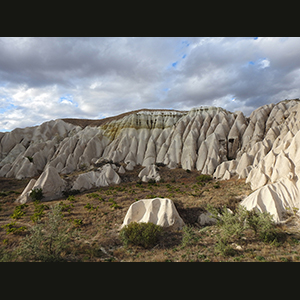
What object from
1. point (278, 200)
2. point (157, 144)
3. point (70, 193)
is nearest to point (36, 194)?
point (70, 193)

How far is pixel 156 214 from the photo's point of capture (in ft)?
48.2

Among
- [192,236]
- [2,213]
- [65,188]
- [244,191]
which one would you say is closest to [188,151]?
[244,191]

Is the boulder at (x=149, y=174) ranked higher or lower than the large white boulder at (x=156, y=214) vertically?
higher

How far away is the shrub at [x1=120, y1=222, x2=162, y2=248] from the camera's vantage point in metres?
11.5

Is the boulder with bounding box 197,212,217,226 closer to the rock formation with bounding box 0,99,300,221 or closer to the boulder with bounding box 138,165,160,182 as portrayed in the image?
the rock formation with bounding box 0,99,300,221

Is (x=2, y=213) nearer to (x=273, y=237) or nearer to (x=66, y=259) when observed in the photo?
(x=66, y=259)

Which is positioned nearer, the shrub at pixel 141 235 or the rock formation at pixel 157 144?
the shrub at pixel 141 235

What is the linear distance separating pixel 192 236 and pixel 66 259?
7913 mm

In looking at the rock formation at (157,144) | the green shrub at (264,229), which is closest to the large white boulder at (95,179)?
the rock formation at (157,144)

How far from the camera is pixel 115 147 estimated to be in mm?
53844

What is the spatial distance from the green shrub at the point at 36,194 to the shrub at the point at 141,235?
715 inches

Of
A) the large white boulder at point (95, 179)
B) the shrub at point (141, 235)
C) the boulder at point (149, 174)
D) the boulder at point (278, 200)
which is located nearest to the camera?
the shrub at point (141, 235)

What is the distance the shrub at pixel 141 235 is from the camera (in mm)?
11547

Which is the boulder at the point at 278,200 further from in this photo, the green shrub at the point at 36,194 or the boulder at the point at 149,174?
the green shrub at the point at 36,194
